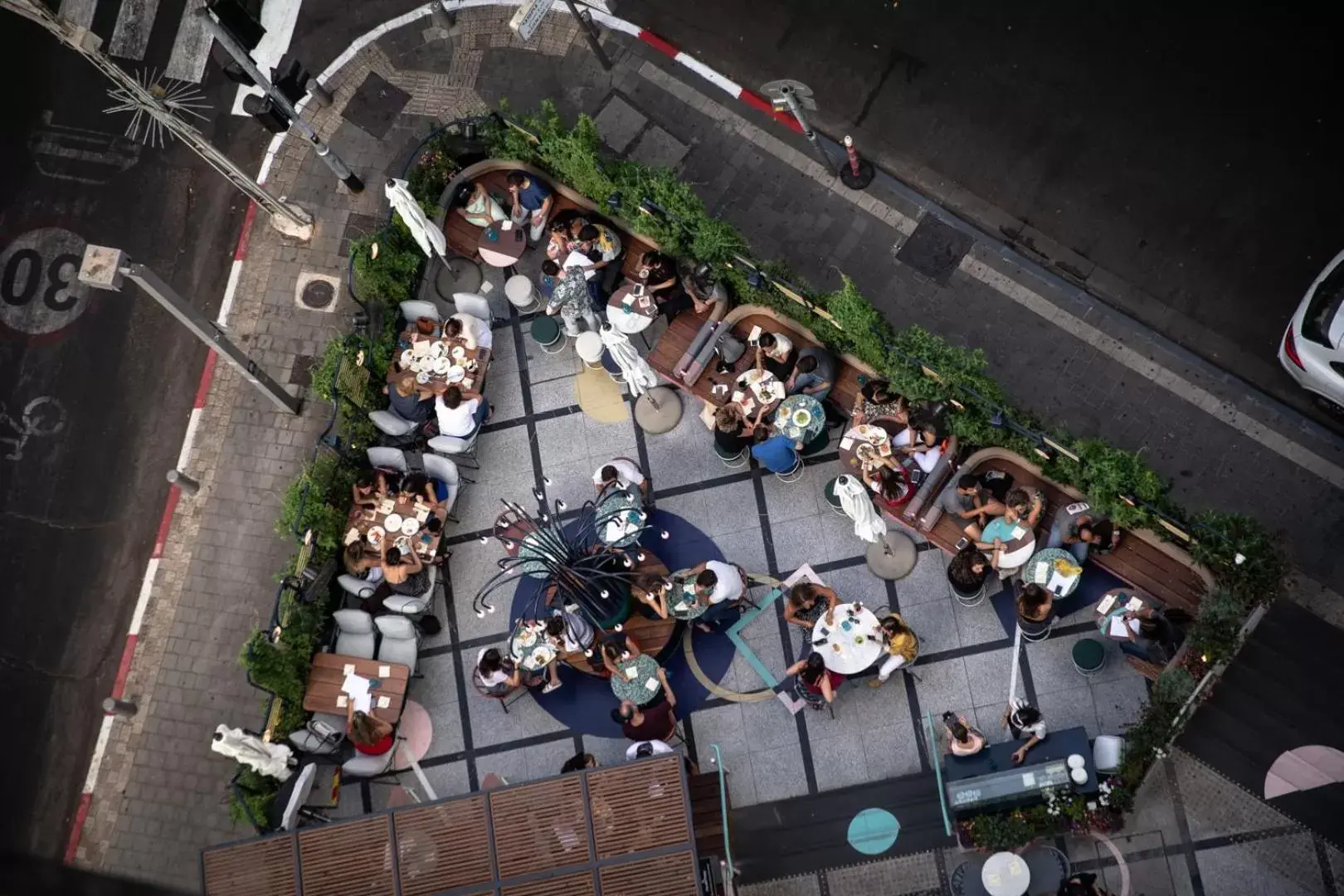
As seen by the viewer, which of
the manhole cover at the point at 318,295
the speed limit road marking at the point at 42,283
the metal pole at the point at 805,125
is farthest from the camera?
the speed limit road marking at the point at 42,283

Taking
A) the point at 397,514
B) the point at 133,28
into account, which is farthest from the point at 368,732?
the point at 133,28

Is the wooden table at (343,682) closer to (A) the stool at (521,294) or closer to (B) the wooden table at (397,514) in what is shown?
(B) the wooden table at (397,514)

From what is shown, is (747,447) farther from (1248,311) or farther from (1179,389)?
(1248,311)

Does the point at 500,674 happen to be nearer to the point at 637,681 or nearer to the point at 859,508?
the point at 637,681

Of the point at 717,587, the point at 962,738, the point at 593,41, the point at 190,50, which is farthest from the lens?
the point at 190,50

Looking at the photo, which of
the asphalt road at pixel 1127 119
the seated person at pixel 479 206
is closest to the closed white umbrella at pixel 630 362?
the seated person at pixel 479 206

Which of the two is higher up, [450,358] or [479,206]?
[479,206]

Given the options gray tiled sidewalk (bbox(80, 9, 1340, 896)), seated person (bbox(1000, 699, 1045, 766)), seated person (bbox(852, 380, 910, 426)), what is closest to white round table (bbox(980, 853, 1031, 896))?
gray tiled sidewalk (bbox(80, 9, 1340, 896))
